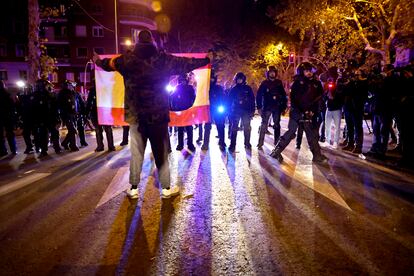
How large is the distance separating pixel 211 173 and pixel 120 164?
2.36 metres

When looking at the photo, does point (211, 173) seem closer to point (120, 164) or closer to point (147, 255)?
point (120, 164)

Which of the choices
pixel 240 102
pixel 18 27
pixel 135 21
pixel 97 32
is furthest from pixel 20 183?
pixel 18 27

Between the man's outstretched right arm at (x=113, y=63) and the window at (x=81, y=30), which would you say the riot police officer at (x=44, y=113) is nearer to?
the man's outstretched right arm at (x=113, y=63)

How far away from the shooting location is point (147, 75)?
201 inches

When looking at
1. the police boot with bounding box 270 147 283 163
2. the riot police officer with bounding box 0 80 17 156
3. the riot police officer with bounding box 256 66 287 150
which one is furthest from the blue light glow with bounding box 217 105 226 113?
the riot police officer with bounding box 0 80 17 156

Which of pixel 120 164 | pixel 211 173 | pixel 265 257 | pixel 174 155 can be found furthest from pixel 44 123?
pixel 265 257

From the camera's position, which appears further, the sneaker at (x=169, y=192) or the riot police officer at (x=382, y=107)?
the riot police officer at (x=382, y=107)

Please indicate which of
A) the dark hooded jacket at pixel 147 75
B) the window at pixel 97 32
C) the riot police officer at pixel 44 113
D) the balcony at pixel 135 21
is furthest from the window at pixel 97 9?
the dark hooded jacket at pixel 147 75

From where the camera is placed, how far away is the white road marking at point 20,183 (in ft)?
20.6

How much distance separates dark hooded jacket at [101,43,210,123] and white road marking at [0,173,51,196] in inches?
105

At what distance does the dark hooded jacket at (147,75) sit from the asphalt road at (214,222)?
132 centimetres

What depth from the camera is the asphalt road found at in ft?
11.4

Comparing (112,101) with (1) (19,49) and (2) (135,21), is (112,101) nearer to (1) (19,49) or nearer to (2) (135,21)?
(2) (135,21)

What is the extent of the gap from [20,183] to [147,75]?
3545 millimetres
